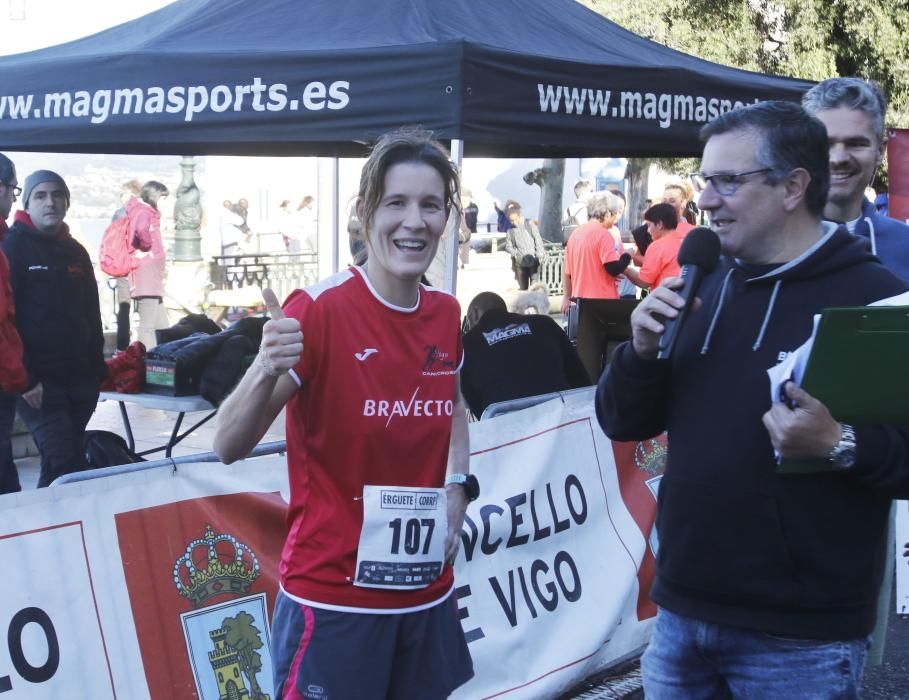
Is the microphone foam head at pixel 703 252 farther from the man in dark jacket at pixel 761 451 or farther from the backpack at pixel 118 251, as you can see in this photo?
the backpack at pixel 118 251

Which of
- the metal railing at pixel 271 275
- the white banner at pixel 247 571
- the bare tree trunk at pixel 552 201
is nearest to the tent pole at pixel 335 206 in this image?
the white banner at pixel 247 571

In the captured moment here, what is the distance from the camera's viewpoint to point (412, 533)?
9.11ft

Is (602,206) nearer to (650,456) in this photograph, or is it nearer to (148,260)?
(148,260)

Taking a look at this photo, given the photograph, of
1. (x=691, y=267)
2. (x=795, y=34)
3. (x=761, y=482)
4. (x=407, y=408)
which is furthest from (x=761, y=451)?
(x=795, y=34)

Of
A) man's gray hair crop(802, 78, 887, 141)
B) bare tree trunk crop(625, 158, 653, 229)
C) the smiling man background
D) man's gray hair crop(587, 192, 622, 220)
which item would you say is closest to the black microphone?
the smiling man background

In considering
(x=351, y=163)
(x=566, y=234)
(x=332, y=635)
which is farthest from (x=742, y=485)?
(x=566, y=234)

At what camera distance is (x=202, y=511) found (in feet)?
12.5

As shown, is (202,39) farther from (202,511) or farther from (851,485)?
(851,485)

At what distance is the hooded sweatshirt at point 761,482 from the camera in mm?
2312

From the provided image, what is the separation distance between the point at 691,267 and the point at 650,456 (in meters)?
3.33

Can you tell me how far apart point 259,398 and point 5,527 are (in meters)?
1.18

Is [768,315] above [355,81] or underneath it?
underneath

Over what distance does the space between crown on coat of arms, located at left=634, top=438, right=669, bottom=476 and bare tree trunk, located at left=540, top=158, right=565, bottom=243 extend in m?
25.1

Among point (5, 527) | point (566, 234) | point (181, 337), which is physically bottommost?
point (566, 234)
